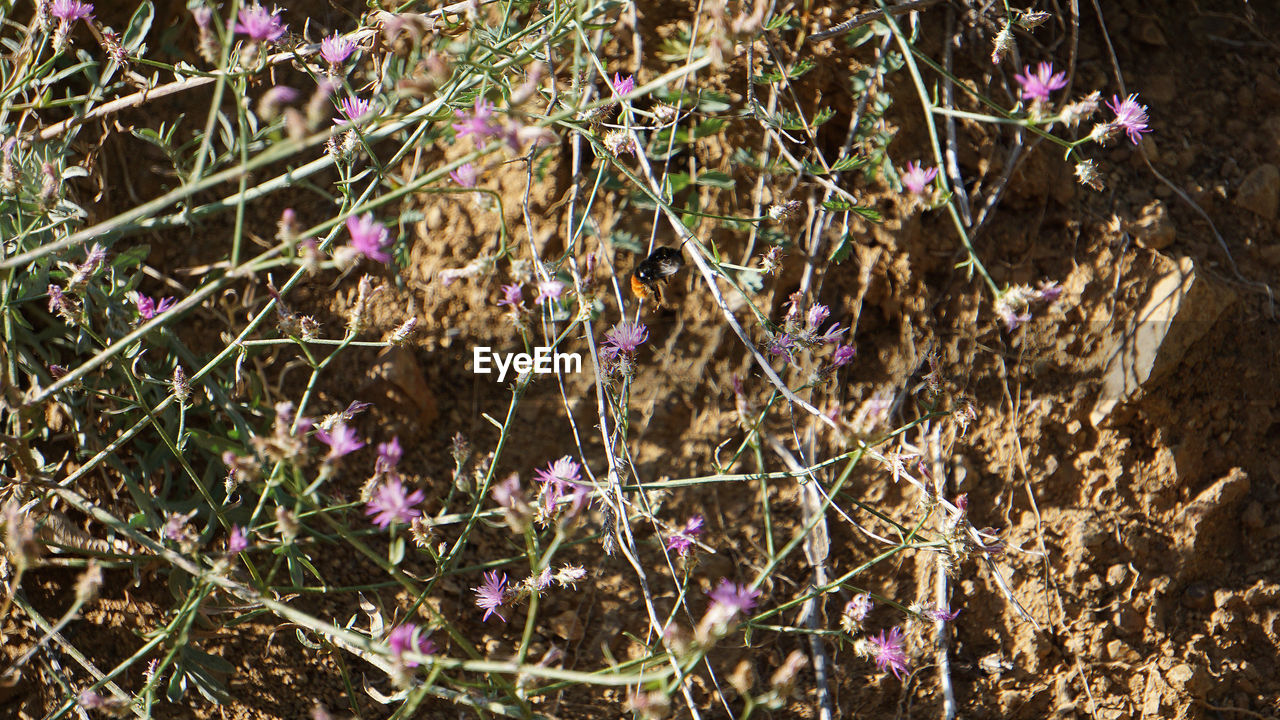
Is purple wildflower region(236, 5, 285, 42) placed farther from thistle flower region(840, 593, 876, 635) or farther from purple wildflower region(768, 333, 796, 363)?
thistle flower region(840, 593, 876, 635)

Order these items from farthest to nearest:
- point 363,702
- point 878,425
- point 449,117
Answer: point 363,702
point 449,117
point 878,425

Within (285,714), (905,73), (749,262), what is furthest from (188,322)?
(905,73)

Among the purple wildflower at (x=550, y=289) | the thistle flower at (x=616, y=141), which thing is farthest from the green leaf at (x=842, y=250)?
the purple wildflower at (x=550, y=289)

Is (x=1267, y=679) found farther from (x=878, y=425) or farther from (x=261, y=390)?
(x=261, y=390)

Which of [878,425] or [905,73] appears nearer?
[878,425]

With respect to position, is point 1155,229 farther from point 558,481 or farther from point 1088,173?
point 558,481

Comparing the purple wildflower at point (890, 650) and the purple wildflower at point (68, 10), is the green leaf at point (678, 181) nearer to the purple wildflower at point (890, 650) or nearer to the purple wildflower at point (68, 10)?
the purple wildflower at point (890, 650)
